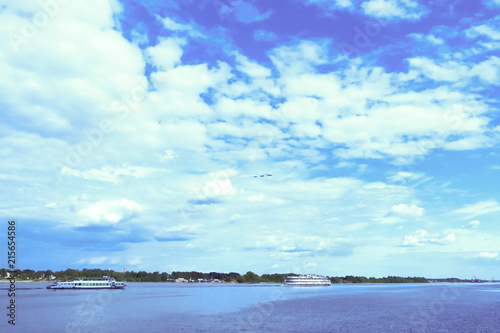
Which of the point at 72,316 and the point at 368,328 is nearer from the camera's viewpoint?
the point at 368,328

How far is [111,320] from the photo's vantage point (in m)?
86.2

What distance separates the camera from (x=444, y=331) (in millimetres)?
74125

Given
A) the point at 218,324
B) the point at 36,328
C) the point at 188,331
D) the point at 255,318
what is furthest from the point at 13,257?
the point at 255,318

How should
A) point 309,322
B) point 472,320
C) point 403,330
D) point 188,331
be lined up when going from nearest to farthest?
point 188,331 → point 403,330 → point 309,322 → point 472,320

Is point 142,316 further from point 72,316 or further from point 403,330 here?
point 403,330

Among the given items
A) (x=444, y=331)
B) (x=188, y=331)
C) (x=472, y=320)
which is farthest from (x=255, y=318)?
(x=472, y=320)

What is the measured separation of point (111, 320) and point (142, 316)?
931cm

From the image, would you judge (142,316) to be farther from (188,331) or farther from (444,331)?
(444,331)

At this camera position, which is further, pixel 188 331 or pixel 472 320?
pixel 472 320

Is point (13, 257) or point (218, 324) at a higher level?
point (13, 257)

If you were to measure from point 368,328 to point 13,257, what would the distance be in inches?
2464

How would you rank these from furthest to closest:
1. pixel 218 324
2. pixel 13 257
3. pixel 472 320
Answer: pixel 472 320, pixel 218 324, pixel 13 257

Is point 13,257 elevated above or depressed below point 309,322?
above

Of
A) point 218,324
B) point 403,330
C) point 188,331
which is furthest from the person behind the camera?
point 218,324
